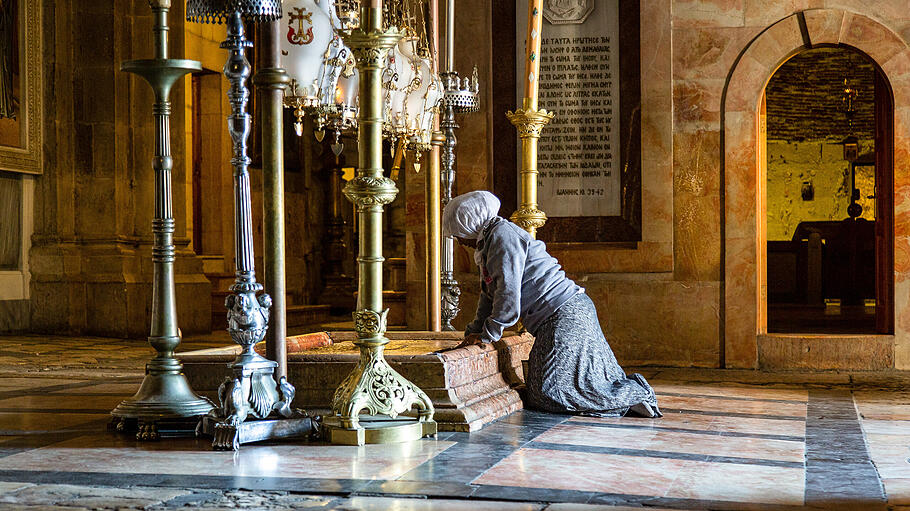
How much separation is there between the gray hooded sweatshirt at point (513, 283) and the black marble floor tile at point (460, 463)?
1026 mm

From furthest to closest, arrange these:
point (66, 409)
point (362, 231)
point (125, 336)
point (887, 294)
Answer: point (125, 336), point (887, 294), point (66, 409), point (362, 231)

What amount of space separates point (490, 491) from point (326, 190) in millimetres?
13341

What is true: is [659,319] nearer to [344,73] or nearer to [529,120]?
[529,120]

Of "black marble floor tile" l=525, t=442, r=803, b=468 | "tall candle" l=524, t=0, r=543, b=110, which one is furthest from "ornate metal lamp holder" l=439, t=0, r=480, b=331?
"black marble floor tile" l=525, t=442, r=803, b=468

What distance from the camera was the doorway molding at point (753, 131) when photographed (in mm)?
9094

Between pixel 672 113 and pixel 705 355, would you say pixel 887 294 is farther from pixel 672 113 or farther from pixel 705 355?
pixel 672 113

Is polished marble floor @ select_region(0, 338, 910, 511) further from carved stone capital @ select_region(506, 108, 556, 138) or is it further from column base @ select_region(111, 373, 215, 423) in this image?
carved stone capital @ select_region(506, 108, 556, 138)

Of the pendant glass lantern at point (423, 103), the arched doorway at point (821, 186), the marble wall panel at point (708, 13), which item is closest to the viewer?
the pendant glass lantern at point (423, 103)

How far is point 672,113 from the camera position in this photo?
945cm

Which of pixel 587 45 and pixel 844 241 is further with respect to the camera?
pixel 844 241

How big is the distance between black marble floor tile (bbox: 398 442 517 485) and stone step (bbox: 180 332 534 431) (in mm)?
422

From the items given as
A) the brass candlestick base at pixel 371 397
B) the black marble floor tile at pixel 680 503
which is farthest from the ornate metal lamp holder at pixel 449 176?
the black marble floor tile at pixel 680 503

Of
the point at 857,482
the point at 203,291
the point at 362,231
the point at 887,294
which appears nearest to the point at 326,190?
the point at 203,291

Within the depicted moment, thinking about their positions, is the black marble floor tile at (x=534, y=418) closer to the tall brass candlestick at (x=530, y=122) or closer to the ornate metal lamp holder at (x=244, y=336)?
the ornate metal lamp holder at (x=244, y=336)
